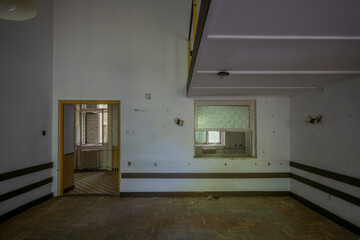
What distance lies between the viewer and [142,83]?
4.18 m

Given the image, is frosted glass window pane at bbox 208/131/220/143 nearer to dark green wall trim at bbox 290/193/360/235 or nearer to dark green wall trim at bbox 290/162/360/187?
dark green wall trim at bbox 290/162/360/187

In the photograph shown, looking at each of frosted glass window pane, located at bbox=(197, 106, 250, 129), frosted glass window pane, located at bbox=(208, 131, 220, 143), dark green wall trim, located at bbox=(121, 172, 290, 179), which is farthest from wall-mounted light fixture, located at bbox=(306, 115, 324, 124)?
frosted glass window pane, located at bbox=(208, 131, 220, 143)

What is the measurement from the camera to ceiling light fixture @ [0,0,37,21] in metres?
1.83

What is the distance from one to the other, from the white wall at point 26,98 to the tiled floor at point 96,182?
847 mm

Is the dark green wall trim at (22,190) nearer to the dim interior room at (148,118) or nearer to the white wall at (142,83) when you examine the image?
the dim interior room at (148,118)

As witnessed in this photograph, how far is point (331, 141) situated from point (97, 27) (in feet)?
16.1

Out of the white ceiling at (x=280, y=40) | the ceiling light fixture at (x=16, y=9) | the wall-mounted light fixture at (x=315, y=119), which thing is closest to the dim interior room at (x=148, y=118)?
the wall-mounted light fixture at (x=315, y=119)

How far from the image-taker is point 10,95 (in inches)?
128

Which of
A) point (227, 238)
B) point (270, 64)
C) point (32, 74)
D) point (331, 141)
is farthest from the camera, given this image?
point (32, 74)

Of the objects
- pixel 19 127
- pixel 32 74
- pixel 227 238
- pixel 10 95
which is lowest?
pixel 227 238

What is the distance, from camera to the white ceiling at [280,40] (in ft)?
3.86

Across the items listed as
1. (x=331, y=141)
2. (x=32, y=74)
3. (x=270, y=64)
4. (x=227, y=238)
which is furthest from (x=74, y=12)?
(x=331, y=141)

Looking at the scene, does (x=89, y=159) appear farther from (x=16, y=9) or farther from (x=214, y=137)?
(x=16, y=9)

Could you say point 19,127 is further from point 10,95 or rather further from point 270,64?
point 270,64
